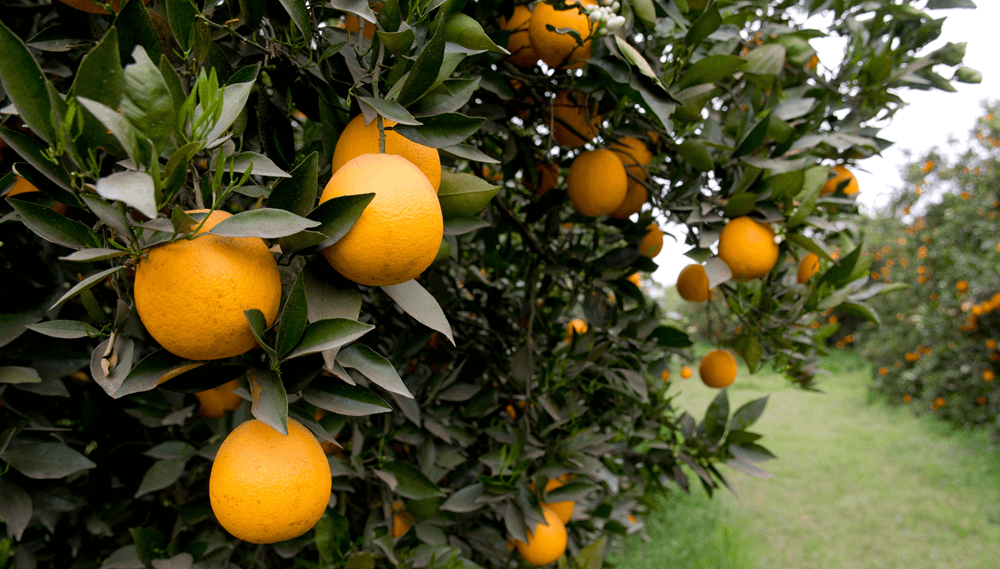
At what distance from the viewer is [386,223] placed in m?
0.58

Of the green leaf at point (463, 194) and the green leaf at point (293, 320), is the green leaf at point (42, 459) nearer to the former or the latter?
the green leaf at point (293, 320)

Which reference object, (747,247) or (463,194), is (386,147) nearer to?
(463,194)

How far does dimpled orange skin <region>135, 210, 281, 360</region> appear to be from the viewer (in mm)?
548

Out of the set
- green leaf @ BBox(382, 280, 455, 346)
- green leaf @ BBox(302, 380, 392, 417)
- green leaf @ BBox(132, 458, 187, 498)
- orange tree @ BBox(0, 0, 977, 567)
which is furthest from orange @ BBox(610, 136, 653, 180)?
green leaf @ BBox(132, 458, 187, 498)

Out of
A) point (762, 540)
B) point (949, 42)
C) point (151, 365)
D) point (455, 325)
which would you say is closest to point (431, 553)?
point (455, 325)

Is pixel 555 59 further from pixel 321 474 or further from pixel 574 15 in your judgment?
pixel 321 474

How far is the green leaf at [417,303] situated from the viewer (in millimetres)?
628

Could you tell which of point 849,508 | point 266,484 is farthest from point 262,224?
point 849,508

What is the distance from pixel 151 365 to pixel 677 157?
4.17 feet

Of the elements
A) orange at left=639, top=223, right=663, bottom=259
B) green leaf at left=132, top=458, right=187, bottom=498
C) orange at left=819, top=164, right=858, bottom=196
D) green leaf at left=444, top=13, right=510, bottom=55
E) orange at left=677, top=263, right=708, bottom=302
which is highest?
green leaf at left=444, top=13, right=510, bottom=55

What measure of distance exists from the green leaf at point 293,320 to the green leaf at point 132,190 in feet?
0.50

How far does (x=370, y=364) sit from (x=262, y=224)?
200mm

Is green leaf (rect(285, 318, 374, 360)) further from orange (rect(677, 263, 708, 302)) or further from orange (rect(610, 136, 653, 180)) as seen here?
orange (rect(677, 263, 708, 302))

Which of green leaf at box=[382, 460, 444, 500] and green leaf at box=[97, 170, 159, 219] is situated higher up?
green leaf at box=[97, 170, 159, 219]
